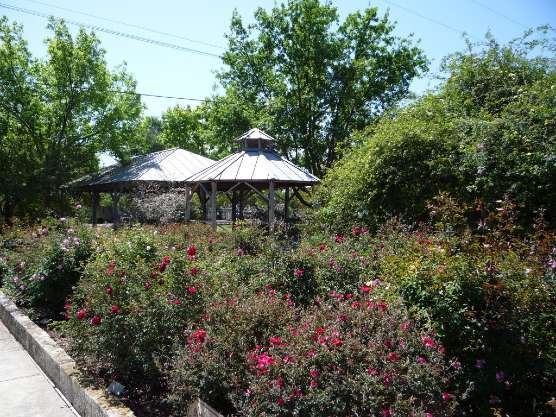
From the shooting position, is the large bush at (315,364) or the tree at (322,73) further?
the tree at (322,73)

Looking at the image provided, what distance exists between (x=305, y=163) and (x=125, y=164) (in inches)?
379

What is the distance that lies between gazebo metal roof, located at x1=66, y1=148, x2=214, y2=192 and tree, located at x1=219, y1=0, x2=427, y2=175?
16.6 feet

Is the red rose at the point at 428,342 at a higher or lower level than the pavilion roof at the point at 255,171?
lower

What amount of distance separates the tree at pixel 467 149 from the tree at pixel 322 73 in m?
13.7

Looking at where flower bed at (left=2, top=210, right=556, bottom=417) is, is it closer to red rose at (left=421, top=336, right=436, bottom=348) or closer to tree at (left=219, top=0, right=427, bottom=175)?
red rose at (left=421, top=336, right=436, bottom=348)

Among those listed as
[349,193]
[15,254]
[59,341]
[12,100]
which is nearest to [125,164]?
[12,100]

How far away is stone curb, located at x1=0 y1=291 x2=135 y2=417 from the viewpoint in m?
3.61

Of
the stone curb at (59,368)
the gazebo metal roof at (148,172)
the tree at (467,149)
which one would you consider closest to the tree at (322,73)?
the gazebo metal roof at (148,172)

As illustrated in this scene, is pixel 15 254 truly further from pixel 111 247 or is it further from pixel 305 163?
pixel 305 163

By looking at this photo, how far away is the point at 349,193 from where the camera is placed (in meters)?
8.98

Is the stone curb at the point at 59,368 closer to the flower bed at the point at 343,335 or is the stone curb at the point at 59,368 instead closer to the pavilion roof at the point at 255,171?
the flower bed at the point at 343,335

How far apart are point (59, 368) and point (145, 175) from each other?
15493mm

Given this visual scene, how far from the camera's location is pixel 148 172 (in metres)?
19.6

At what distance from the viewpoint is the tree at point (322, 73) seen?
77.6 feet
